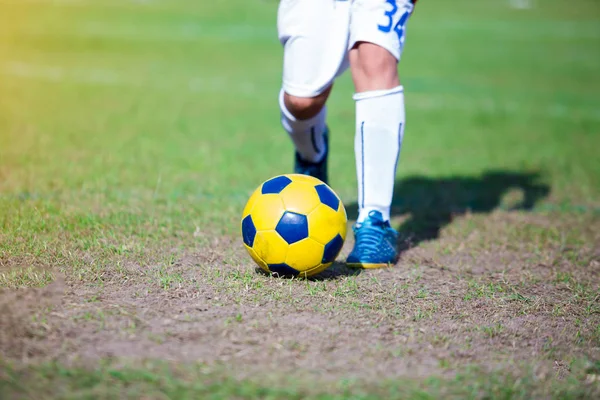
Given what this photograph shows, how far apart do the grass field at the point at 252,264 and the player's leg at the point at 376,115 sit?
176mm

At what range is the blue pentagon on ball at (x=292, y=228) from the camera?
3164 millimetres

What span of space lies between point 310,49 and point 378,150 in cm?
67

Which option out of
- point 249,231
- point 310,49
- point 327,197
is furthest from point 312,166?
point 249,231

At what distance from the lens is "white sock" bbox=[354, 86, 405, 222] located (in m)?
3.70

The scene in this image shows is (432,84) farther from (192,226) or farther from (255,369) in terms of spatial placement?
(255,369)

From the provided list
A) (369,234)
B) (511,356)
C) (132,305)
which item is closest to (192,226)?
(369,234)

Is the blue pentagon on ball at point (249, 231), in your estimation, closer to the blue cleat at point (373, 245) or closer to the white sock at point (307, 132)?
the blue cleat at point (373, 245)

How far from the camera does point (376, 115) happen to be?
3.68 metres

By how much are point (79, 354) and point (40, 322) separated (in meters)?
0.27

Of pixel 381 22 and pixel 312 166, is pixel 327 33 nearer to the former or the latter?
pixel 381 22

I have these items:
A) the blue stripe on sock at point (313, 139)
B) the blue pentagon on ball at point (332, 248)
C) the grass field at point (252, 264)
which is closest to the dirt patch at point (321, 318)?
the grass field at point (252, 264)

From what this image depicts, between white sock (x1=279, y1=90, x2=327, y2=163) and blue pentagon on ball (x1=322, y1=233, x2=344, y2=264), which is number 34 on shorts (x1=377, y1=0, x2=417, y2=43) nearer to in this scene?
white sock (x1=279, y1=90, x2=327, y2=163)

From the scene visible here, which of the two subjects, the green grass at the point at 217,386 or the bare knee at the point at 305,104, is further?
the bare knee at the point at 305,104

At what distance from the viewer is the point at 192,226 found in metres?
4.21
